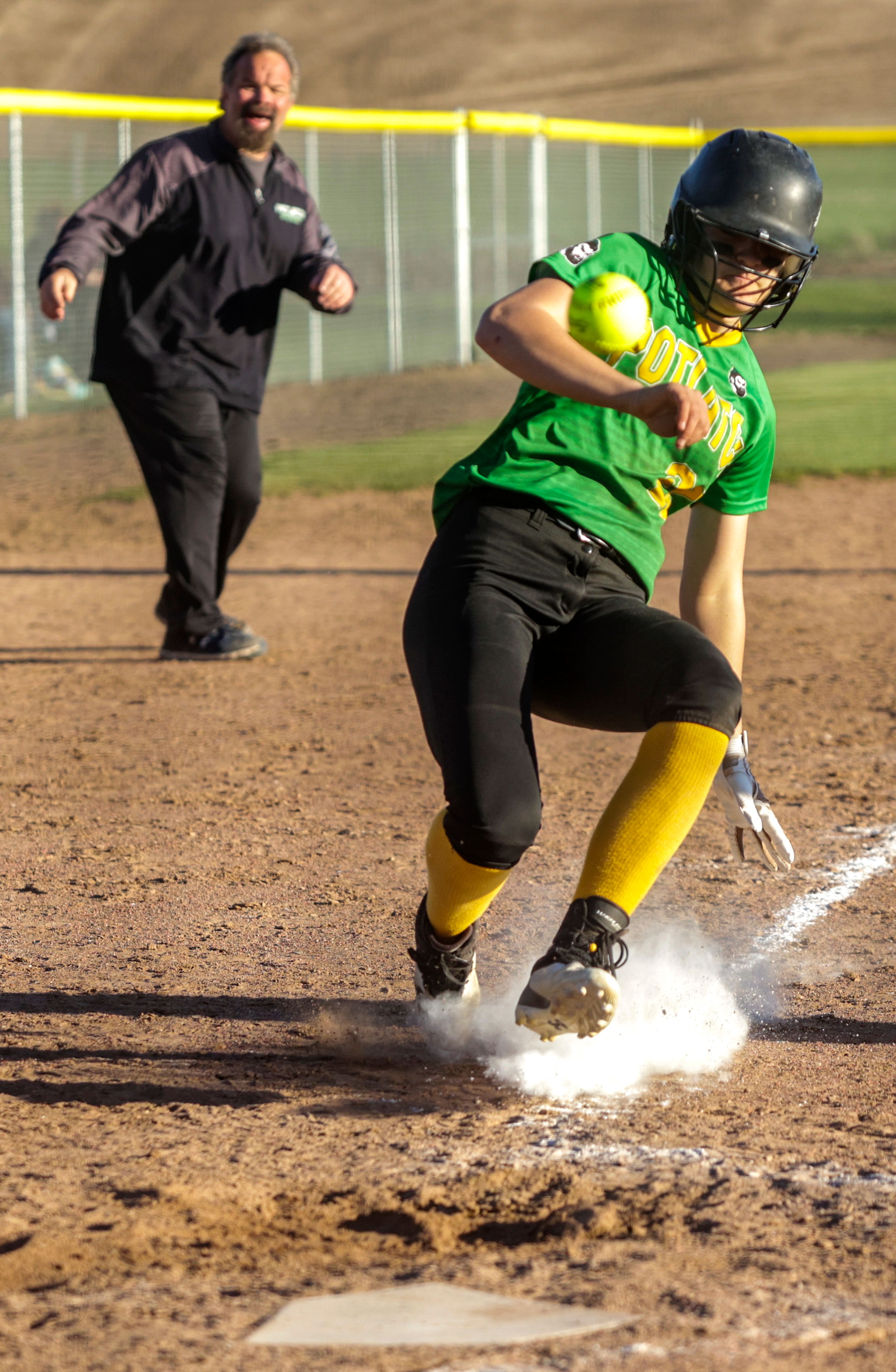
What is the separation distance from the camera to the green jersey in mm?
2996

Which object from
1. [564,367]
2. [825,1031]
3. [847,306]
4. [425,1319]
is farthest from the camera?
[847,306]

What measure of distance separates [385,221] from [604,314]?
1422 centimetres

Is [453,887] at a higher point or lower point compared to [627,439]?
lower

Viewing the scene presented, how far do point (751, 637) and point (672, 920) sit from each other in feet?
11.1

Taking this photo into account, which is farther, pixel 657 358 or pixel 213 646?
pixel 213 646

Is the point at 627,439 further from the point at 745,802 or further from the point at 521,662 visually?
the point at 745,802

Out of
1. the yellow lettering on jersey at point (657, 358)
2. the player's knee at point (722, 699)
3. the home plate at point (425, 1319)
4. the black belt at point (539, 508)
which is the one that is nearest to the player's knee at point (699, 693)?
the player's knee at point (722, 699)

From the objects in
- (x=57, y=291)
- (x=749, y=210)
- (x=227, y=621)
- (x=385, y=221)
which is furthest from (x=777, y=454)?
(x=749, y=210)

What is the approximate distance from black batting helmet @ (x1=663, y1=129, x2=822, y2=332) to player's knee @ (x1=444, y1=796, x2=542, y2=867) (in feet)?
3.34

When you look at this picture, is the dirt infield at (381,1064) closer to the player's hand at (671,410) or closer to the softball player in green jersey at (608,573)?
the softball player in green jersey at (608,573)

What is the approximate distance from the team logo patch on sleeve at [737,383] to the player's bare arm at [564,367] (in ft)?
0.70

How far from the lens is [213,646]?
6.52 m

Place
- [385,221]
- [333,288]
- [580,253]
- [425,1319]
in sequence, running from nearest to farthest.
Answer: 1. [425,1319]
2. [580,253]
3. [333,288]
4. [385,221]

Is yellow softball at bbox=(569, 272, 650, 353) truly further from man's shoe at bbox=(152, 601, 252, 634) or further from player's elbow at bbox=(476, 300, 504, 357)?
man's shoe at bbox=(152, 601, 252, 634)
